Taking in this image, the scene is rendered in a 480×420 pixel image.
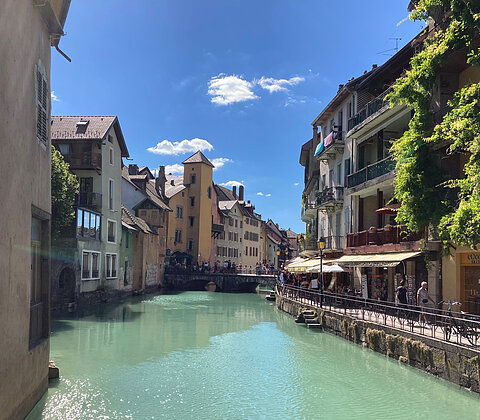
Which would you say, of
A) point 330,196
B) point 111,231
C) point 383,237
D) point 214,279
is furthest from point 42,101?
point 214,279

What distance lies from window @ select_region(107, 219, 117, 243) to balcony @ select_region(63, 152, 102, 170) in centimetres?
535

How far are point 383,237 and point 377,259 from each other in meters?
1.93

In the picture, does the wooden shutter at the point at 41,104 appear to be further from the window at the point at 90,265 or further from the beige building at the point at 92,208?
the window at the point at 90,265

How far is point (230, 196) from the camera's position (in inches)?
3777

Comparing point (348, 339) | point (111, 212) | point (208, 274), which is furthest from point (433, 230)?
point (208, 274)

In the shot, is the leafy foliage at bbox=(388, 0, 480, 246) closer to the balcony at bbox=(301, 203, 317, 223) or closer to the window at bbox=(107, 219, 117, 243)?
the balcony at bbox=(301, 203, 317, 223)

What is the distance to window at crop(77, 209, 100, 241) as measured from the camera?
35125 millimetres

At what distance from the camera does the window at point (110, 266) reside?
4117 cm

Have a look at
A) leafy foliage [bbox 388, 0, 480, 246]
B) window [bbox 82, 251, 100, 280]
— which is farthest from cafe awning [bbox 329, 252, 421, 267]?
window [bbox 82, 251, 100, 280]

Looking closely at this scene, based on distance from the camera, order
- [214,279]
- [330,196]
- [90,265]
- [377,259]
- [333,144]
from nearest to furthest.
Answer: [377,259] < [333,144] < [330,196] < [90,265] < [214,279]

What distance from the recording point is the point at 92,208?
3878 centimetres

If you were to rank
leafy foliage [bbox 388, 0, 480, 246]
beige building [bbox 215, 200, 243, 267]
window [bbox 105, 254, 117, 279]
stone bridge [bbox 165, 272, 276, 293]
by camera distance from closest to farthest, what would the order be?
leafy foliage [bbox 388, 0, 480, 246], window [bbox 105, 254, 117, 279], stone bridge [bbox 165, 272, 276, 293], beige building [bbox 215, 200, 243, 267]

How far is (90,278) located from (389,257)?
77.9 ft

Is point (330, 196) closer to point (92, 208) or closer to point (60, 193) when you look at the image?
point (60, 193)
